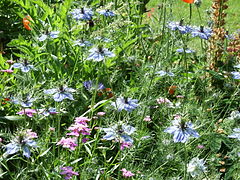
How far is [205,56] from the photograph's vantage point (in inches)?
148

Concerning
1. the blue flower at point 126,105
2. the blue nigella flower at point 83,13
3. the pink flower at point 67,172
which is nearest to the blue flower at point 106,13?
the blue nigella flower at point 83,13

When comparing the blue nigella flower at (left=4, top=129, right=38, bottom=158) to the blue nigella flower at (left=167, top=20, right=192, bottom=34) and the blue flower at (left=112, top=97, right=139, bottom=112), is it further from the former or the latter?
the blue nigella flower at (left=167, top=20, right=192, bottom=34)

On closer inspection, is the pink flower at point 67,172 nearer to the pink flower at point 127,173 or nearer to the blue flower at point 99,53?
the pink flower at point 127,173

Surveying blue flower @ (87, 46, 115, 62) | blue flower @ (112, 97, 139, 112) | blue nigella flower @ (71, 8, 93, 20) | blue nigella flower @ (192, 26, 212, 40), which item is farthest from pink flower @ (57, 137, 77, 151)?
blue nigella flower @ (192, 26, 212, 40)

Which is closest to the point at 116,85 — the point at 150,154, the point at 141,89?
the point at 141,89

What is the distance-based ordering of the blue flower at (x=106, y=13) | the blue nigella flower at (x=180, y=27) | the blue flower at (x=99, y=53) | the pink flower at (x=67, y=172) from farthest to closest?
the blue flower at (x=106, y=13) < the blue nigella flower at (x=180, y=27) < the blue flower at (x=99, y=53) < the pink flower at (x=67, y=172)

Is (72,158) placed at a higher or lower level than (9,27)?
lower

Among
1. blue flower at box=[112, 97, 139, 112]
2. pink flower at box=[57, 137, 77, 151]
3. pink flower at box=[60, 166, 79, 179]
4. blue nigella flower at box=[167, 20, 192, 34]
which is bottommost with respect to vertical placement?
pink flower at box=[60, 166, 79, 179]

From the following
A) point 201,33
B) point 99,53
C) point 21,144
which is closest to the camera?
point 21,144

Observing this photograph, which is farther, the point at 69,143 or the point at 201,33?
the point at 201,33

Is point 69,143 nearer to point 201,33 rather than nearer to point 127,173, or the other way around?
point 127,173

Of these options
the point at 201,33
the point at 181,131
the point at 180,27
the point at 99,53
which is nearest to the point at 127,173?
the point at 181,131

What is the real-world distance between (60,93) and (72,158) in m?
0.37

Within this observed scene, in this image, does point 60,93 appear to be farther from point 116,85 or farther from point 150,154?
point 116,85
